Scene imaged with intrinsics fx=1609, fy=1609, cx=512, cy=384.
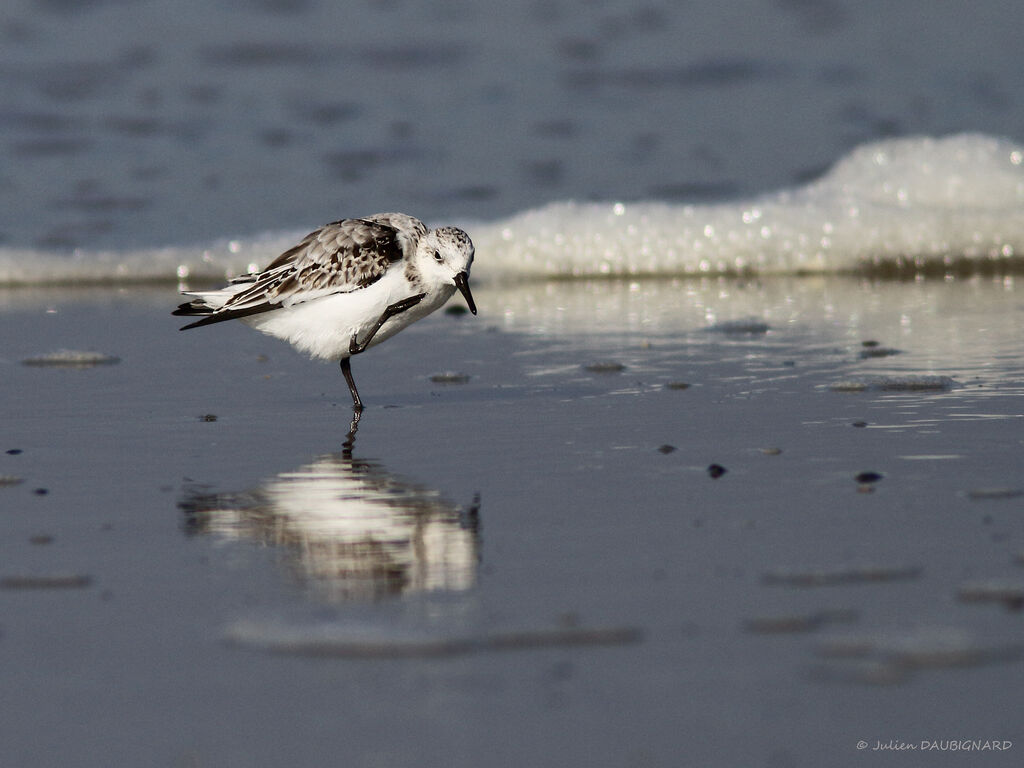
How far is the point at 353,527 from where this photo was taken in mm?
4438

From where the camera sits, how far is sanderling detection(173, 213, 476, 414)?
674cm

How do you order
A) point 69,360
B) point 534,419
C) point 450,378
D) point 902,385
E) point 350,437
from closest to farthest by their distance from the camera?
point 350,437 → point 534,419 → point 902,385 → point 450,378 → point 69,360

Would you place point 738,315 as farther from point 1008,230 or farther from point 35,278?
point 35,278

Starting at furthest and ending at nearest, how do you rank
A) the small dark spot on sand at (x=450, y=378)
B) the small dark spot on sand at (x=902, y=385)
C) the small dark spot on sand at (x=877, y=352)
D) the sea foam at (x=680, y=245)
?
1. the sea foam at (x=680, y=245)
2. the small dark spot on sand at (x=877, y=352)
3. the small dark spot on sand at (x=450, y=378)
4. the small dark spot on sand at (x=902, y=385)

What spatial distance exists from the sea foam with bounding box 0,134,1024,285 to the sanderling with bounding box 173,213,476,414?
4231 millimetres

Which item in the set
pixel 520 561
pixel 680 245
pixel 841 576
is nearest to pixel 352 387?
pixel 520 561

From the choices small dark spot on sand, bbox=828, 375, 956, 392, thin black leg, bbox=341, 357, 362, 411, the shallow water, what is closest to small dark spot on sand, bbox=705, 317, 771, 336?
the shallow water

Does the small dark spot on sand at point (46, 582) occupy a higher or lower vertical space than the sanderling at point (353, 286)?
lower

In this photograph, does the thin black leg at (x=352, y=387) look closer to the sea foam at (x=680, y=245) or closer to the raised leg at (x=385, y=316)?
the raised leg at (x=385, y=316)

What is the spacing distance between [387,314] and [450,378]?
0.55 m

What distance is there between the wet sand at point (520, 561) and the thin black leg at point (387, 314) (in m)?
0.24

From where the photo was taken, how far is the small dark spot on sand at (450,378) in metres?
7.18

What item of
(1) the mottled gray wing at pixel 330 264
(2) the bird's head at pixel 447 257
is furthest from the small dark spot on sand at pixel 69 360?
(2) the bird's head at pixel 447 257

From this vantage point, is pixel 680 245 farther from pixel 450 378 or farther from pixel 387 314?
pixel 387 314
